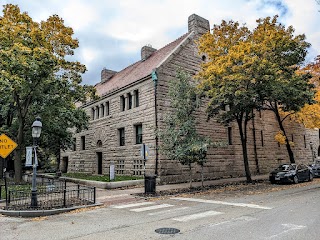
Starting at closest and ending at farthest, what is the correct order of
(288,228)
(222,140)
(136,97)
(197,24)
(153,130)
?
(288,228)
(153,130)
(136,97)
(222,140)
(197,24)

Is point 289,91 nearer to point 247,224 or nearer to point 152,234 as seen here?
point 247,224

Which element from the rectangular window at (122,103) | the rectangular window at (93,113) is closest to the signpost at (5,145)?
the rectangular window at (122,103)

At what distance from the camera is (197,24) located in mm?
25125

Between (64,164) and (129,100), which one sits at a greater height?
(129,100)

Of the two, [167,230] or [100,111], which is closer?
[167,230]

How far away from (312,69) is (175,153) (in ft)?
60.3

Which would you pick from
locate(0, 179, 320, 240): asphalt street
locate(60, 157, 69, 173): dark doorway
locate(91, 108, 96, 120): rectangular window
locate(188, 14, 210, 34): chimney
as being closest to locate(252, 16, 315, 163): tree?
locate(188, 14, 210, 34): chimney

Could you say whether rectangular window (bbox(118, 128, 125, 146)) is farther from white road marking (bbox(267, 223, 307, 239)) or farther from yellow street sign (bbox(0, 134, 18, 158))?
white road marking (bbox(267, 223, 307, 239))

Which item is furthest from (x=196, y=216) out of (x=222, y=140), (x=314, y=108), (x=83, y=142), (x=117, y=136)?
(x=83, y=142)

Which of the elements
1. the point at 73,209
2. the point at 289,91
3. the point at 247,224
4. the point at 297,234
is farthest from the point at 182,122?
the point at 297,234

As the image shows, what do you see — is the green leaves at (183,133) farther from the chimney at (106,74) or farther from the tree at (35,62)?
the chimney at (106,74)

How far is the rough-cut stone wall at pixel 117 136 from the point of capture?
71.7ft

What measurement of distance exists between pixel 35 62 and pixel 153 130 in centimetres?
907

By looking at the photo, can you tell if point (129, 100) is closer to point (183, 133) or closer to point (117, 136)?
point (117, 136)
